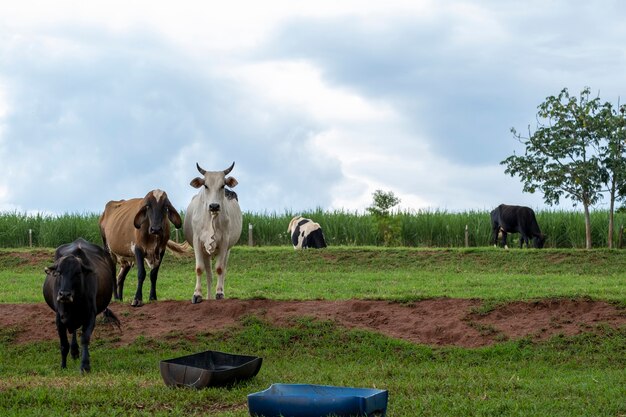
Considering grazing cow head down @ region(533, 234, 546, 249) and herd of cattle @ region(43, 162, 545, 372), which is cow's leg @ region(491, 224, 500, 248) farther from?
herd of cattle @ region(43, 162, 545, 372)

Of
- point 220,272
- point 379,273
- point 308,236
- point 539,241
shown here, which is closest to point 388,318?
point 220,272

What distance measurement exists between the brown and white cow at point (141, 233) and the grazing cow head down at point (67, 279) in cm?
436

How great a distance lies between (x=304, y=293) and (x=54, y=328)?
6217 millimetres

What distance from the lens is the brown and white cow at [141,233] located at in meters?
15.5

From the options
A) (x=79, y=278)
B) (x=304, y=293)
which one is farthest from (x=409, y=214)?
(x=79, y=278)

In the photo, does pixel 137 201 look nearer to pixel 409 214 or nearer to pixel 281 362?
pixel 281 362

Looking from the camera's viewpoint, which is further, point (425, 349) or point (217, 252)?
point (217, 252)

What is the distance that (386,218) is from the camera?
3444cm

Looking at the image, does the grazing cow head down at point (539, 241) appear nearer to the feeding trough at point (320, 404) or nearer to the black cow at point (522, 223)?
the black cow at point (522, 223)

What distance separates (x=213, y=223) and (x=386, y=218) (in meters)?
19.2

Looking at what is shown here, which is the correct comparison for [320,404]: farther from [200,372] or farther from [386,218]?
[386,218]

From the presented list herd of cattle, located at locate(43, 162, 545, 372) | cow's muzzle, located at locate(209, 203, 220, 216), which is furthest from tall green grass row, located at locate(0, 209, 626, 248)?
cow's muzzle, located at locate(209, 203, 220, 216)

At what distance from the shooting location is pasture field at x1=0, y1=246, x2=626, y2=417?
893cm

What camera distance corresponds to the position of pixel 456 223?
35.2 meters
